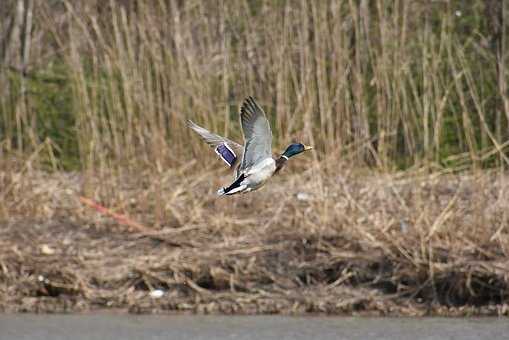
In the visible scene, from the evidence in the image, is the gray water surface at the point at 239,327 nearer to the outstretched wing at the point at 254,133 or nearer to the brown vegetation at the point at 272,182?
the brown vegetation at the point at 272,182

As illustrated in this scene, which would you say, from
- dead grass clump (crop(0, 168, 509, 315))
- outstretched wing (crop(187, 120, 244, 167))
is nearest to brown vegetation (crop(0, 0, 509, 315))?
dead grass clump (crop(0, 168, 509, 315))

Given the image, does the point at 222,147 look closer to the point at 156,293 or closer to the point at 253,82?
the point at 156,293

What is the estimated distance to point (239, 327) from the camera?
689 centimetres

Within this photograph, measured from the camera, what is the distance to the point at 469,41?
8.95m

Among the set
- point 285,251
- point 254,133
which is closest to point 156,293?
point 285,251

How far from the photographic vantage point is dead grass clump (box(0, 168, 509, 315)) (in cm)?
714

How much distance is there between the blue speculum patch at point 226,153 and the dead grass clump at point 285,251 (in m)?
1.90

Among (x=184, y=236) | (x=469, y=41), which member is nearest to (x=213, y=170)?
(x=184, y=236)

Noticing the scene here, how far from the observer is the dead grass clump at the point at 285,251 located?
23.4ft

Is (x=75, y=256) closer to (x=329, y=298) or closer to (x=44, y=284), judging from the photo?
(x=44, y=284)

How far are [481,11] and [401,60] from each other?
204 centimetres

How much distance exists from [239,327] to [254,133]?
222 cm

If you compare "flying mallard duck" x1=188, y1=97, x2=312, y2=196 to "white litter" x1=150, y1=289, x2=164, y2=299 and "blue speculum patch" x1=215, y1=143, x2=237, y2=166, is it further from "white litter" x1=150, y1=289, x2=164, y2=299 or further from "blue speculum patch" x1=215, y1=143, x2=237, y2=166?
"white litter" x1=150, y1=289, x2=164, y2=299

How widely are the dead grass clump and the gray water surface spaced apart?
0.13 metres
